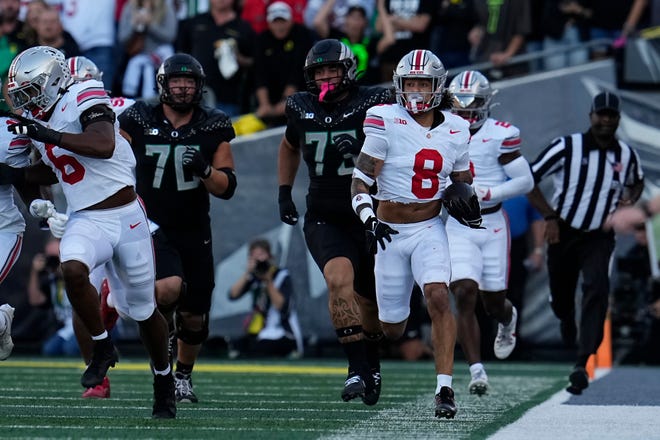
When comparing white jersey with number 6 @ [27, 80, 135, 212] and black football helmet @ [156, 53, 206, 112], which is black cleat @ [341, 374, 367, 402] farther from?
black football helmet @ [156, 53, 206, 112]

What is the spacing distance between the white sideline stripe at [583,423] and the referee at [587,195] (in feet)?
4.76

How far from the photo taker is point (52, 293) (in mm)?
12883

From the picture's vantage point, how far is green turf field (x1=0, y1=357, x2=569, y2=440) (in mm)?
5695

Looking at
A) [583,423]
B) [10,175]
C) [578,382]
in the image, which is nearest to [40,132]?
[10,175]

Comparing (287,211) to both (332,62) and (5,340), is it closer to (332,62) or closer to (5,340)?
(332,62)

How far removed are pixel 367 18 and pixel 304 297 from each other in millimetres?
2488

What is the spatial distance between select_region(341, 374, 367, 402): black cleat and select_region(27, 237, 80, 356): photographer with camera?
251 inches

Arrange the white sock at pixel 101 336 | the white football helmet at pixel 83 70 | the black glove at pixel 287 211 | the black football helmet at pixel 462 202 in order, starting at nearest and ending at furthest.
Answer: the white sock at pixel 101 336 < the black football helmet at pixel 462 202 < the black glove at pixel 287 211 < the white football helmet at pixel 83 70

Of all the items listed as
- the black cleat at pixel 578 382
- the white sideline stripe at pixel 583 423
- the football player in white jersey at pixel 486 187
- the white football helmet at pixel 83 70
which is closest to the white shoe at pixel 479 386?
the football player in white jersey at pixel 486 187

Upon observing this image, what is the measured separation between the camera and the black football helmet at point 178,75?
23.9 ft

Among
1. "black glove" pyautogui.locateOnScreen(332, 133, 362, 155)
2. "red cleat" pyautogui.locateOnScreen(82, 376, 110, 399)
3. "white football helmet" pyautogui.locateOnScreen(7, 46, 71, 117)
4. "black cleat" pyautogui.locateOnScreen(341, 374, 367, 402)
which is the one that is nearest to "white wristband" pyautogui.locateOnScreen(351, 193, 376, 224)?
"black glove" pyautogui.locateOnScreen(332, 133, 362, 155)

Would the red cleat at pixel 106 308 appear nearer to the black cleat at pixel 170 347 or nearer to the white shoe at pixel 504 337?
the black cleat at pixel 170 347

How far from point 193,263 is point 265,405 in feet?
3.01

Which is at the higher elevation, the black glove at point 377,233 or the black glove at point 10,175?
the black glove at point 10,175
